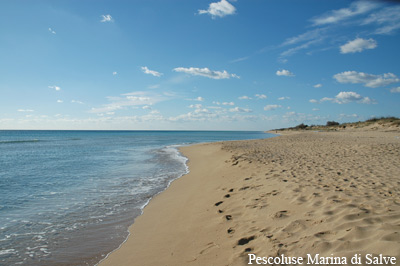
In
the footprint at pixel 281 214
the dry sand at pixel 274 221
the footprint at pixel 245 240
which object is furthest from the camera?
the footprint at pixel 281 214

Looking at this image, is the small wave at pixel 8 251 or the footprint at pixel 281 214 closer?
the small wave at pixel 8 251

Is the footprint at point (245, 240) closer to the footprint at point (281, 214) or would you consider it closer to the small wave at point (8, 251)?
the footprint at point (281, 214)

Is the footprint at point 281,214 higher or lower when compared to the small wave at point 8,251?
higher

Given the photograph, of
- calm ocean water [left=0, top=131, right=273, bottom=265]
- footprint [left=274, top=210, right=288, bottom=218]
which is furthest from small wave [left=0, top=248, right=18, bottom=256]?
footprint [left=274, top=210, right=288, bottom=218]

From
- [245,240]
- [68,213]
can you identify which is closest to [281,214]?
[245,240]

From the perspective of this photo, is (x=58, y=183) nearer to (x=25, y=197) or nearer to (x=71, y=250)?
(x=25, y=197)

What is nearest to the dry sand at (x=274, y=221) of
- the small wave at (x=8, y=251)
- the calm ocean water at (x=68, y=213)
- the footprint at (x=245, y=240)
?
the footprint at (x=245, y=240)

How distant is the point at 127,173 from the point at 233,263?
425 inches

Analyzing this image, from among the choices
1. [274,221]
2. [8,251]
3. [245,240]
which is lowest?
[8,251]

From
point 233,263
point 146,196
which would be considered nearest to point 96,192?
point 146,196

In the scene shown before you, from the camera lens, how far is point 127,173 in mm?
13375

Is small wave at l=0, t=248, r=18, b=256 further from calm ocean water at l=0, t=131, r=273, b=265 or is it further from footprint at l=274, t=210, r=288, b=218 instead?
footprint at l=274, t=210, r=288, b=218

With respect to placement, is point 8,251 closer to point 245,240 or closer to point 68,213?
point 68,213

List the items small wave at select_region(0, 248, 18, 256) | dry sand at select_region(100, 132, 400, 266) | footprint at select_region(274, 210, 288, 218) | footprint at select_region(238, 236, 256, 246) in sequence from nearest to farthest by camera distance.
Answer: dry sand at select_region(100, 132, 400, 266), footprint at select_region(238, 236, 256, 246), small wave at select_region(0, 248, 18, 256), footprint at select_region(274, 210, 288, 218)
